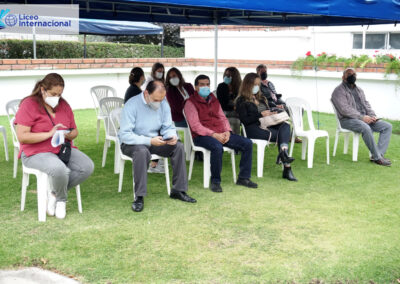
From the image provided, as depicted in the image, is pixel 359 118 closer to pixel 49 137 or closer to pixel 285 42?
pixel 49 137

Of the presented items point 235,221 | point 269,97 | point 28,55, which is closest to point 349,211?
point 235,221

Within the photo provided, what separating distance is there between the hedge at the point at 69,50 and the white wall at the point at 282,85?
4.05 m

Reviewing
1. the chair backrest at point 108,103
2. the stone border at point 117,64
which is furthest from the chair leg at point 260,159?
the stone border at point 117,64

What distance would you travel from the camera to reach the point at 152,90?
17.2 ft

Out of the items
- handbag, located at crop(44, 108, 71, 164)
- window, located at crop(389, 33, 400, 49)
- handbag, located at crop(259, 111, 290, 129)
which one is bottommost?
handbag, located at crop(44, 108, 71, 164)

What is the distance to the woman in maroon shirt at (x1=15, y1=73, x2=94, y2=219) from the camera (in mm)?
4586

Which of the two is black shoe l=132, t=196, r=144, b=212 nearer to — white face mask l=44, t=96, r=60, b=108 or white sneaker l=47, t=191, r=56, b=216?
white sneaker l=47, t=191, r=56, b=216

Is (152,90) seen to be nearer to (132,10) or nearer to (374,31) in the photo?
(132,10)

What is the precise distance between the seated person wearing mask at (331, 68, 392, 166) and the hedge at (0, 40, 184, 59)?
1115 cm

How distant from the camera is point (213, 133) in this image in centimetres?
592

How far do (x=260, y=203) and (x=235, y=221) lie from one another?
0.67 meters

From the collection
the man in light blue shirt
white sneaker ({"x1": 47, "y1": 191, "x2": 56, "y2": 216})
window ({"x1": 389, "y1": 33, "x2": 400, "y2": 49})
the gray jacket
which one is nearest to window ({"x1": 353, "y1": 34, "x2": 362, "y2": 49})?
window ({"x1": 389, "y1": 33, "x2": 400, "y2": 49})

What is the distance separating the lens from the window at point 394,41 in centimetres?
1336

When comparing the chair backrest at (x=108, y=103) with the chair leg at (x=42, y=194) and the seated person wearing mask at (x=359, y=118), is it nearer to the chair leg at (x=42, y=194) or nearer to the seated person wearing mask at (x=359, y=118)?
the chair leg at (x=42, y=194)
